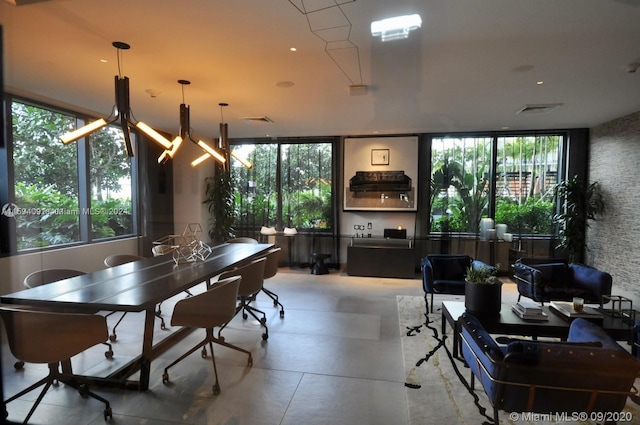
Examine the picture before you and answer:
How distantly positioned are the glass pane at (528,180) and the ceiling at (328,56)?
3.96 feet

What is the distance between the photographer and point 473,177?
652cm

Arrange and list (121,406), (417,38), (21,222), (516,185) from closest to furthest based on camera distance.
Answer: (21,222)
(121,406)
(417,38)
(516,185)

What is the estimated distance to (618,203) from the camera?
5.30 meters

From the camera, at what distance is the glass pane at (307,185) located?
712 centimetres

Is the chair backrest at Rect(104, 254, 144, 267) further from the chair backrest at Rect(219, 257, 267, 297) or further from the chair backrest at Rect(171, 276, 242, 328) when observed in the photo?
the chair backrest at Rect(171, 276, 242, 328)

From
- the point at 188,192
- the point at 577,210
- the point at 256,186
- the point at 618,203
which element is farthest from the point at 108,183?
the point at 618,203

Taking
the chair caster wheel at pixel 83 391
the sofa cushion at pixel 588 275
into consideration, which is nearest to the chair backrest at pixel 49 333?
the chair caster wheel at pixel 83 391

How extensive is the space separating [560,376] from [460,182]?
5.29 m

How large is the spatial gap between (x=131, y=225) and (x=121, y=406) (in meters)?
3.72

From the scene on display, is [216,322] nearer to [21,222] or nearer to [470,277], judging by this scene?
[21,222]

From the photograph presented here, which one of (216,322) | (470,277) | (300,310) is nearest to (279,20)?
(216,322)

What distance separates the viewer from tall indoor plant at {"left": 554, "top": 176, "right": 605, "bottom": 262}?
5715mm

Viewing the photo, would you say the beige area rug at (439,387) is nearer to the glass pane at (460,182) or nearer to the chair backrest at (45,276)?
the chair backrest at (45,276)

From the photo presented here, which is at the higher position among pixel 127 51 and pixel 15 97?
pixel 127 51
